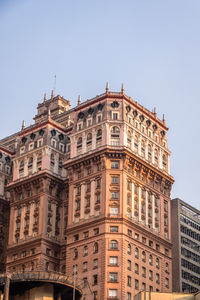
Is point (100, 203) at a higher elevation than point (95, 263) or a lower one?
higher

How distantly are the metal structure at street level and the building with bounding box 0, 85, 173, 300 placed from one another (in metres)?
20.7

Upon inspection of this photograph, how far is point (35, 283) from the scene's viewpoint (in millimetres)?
140625

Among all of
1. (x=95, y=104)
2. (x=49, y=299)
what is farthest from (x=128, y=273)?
(x=95, y=104)

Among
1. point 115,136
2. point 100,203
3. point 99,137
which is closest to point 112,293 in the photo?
point 100,203

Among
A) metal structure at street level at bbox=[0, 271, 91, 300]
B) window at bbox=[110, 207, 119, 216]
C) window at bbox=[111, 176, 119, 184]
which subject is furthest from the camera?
window at bbox=[111, 176, 119, 184]

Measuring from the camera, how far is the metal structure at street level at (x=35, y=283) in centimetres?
13688

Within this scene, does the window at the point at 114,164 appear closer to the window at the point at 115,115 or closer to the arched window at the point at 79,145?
the arched window at the point at 79,145

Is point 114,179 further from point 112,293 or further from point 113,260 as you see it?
point 112,293

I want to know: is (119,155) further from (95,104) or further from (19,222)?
(19,222)

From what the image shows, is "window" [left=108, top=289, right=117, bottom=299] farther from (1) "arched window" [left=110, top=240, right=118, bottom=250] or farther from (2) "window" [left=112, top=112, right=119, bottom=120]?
(2) "window" [left=112, top=112, right=119, bottom=120]

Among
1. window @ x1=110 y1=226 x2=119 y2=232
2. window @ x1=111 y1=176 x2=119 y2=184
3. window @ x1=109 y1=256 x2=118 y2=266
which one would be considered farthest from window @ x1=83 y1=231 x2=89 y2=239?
window @ x1=111 y1=176 x2=119 y2=184

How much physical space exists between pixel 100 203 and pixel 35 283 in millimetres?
40211

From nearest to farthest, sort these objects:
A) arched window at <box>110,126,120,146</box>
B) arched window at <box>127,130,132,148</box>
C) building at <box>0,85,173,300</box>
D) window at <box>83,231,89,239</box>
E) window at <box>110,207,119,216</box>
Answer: building at <box>0,85,173,300</box>
window at <box>110,207,119,216</box>
window at <box>83,231,89,239</box>
arched window at <box>110,126,120,146</box>
arched window at <box>127,130,132,148</box>

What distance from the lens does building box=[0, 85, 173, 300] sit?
171125 millimetres
